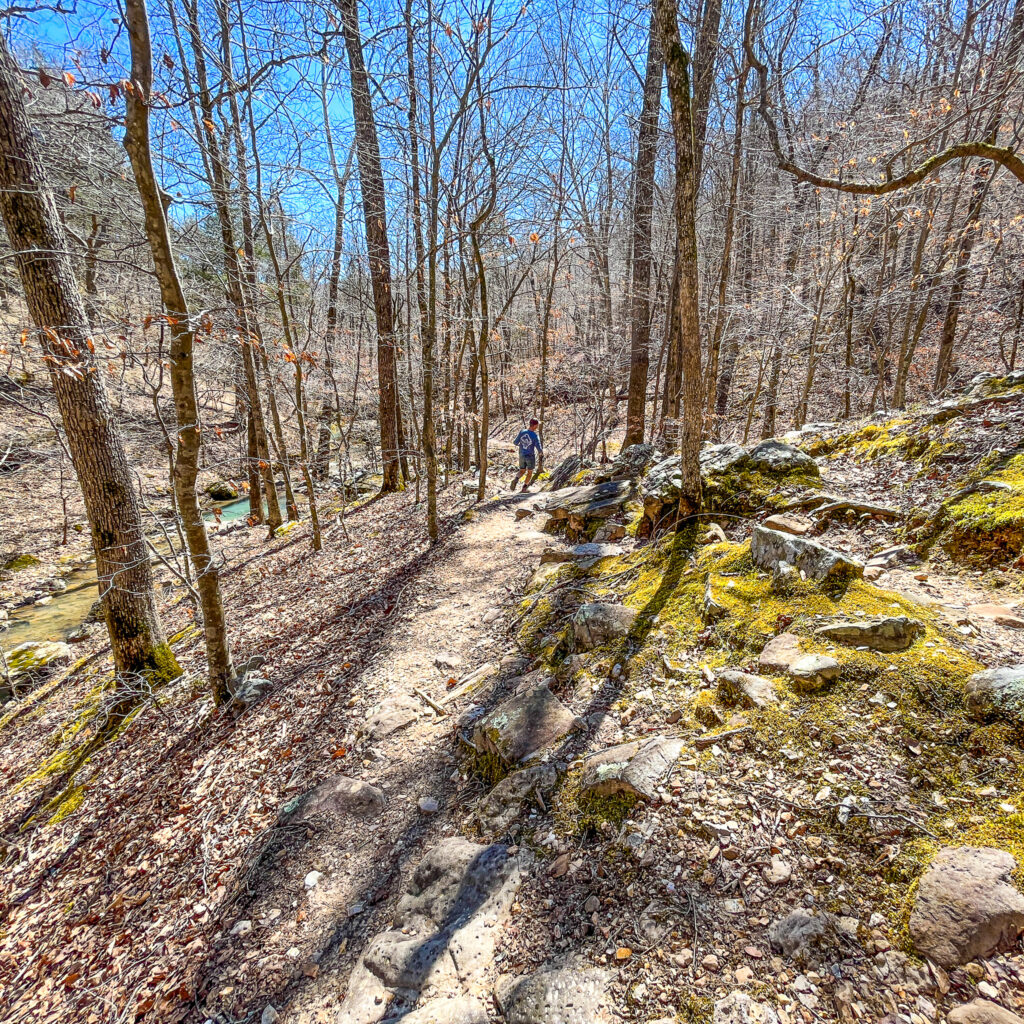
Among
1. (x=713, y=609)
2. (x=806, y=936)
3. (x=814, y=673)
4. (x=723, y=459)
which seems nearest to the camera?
(x=806, y=936)

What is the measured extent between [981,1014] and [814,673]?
Result: 1.46 m

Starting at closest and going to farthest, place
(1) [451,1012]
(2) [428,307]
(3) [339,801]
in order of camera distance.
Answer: (1) [451,1012] < (3) [339,801] < (2) [428,307]

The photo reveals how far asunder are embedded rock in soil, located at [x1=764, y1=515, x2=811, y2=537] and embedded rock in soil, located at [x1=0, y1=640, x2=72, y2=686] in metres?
10.4

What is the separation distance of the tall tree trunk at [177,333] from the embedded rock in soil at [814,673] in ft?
15.2

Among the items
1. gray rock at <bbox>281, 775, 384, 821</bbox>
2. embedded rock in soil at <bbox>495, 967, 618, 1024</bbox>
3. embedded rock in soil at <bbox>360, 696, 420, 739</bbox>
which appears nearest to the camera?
embedded rock in soil at <bbox>495, 967, 618, 1024</bbox>

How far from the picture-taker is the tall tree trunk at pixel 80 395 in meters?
4.55

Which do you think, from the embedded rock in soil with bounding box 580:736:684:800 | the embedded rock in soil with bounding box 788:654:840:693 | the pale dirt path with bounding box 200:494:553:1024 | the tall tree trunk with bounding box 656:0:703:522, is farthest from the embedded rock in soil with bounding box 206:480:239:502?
the embedded rock in soil with bounding box 788:654:840:693

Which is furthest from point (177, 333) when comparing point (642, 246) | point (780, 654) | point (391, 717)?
point (642, 246)

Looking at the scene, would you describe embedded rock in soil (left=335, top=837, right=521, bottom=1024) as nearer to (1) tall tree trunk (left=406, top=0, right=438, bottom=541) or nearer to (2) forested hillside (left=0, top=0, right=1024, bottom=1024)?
(2) forested hillside (left=0, top=0, right=1024, bottom=1024)

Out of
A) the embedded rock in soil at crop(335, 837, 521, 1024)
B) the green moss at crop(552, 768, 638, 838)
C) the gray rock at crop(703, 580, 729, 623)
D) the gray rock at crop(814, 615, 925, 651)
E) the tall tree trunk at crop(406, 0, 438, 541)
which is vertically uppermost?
the tall tree trunk at crop(406, 0, 438, 541)

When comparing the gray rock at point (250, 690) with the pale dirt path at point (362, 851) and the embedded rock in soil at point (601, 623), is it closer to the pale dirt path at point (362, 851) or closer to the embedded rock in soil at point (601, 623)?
the pale dirt path at point (362, 851)

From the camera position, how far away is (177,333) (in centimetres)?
395

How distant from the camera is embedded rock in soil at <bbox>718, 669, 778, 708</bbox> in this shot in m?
2.82

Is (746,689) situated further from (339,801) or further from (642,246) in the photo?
(642,246)
